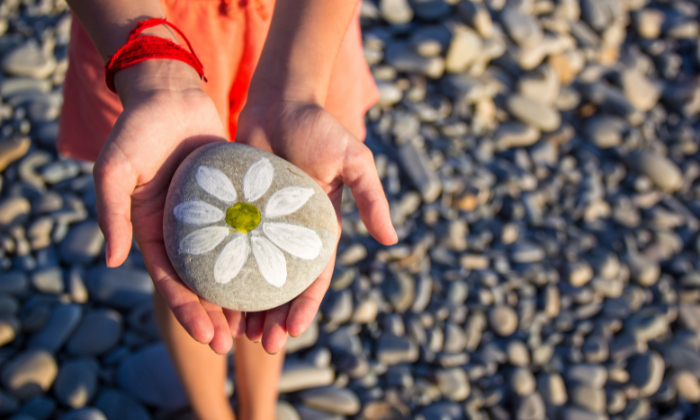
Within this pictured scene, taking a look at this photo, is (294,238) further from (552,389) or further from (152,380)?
(552,389)

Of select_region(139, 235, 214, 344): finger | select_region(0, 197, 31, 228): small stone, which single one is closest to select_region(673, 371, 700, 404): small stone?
select_region(139, 235, 214, 344): finger

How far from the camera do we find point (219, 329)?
1.42m

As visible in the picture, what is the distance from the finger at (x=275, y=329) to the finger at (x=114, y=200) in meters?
0.42

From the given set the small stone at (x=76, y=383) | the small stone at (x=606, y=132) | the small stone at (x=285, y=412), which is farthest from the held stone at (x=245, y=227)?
the small stone at (x=606, y=132)

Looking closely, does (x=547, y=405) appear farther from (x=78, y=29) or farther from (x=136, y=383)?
(x=78, y=29)

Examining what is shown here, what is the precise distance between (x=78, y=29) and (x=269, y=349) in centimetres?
108

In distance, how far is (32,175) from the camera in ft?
8.86

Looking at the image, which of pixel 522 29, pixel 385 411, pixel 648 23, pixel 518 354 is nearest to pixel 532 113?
pixel 522 29

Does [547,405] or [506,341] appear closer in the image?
[547,405]

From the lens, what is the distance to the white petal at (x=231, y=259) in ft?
4.64

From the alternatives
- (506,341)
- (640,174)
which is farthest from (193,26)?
(640,174)

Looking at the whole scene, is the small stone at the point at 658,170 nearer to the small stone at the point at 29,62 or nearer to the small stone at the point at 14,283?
the small stone at the point at 14,283

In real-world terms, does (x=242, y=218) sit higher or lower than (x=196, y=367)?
higher

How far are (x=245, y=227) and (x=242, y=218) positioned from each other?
3 centimetres
